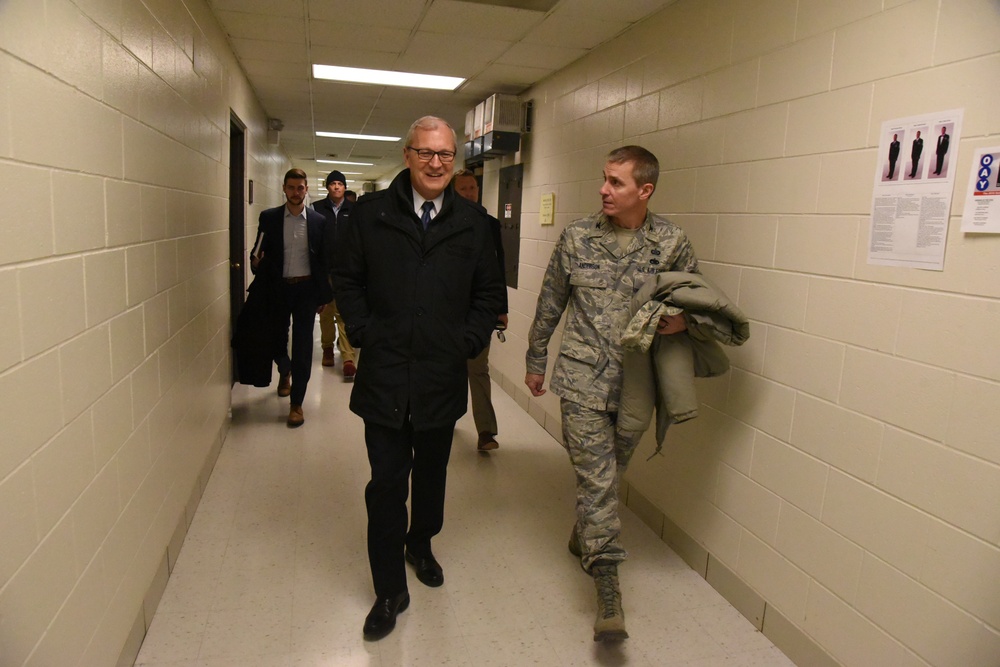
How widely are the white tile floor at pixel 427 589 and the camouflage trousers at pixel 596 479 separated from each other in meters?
0.29

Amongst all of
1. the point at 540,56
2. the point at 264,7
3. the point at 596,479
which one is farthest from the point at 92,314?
the point at 540,56

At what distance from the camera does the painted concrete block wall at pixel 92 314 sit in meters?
1.24

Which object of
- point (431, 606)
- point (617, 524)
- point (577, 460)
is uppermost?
point (577, 460)

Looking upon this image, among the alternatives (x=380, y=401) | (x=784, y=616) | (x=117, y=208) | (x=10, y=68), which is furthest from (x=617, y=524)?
(x=10, y=68)

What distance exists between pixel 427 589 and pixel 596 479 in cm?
78

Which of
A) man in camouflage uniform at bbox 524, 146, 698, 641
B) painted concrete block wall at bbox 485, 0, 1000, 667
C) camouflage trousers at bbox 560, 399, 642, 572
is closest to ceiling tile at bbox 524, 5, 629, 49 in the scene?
painted concrete block wall at bbox 485, 0, 1000, 667

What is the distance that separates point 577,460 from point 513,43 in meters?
2.63

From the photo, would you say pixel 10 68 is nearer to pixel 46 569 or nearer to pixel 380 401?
pixel 46 569

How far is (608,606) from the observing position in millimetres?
2227

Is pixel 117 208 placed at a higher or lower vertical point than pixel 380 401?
higher

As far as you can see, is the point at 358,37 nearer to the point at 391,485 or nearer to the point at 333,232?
the point at 333,232

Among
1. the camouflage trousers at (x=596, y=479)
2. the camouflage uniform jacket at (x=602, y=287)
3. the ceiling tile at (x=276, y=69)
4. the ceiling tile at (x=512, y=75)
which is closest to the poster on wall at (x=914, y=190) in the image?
the camouflage uniform jacket at (x=602, y=287)

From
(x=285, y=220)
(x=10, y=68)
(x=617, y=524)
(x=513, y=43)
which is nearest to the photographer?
(x=10, y=68)

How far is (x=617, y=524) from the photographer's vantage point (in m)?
2.37
